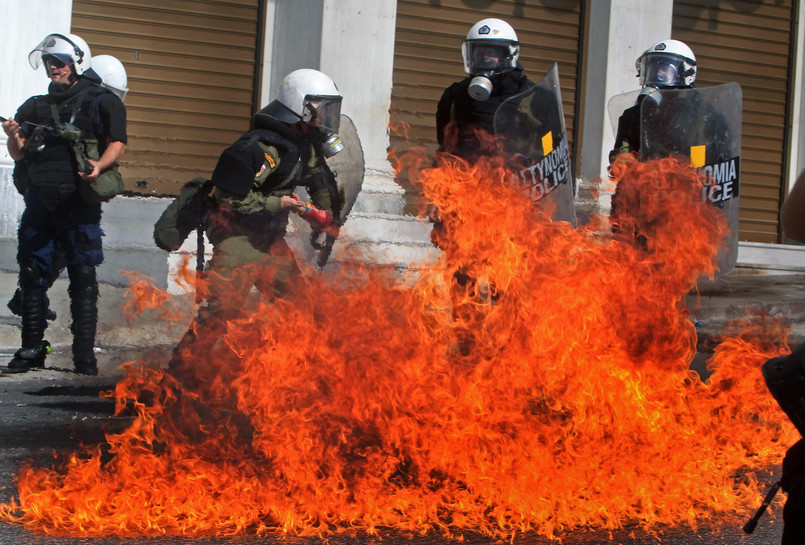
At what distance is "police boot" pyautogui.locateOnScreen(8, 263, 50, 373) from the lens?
6.08m

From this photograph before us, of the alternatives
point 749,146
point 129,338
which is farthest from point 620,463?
point 749,146

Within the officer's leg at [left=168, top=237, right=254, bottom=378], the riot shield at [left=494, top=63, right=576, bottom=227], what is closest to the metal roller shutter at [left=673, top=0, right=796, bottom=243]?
the riot shield at [left=494, top=63, right=576, bottom=227]

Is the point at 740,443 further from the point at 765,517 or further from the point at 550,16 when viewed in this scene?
the point at 550,16

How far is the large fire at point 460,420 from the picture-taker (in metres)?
3.29

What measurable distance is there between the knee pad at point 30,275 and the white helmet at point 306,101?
2.08 m

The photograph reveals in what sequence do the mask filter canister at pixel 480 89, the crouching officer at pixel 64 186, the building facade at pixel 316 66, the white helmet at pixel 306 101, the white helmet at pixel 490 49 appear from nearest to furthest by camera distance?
1. the white helmet at pixel 306 101
2. the mask filter canister at pixel 480 89
3. the white helmet at pixel 490 49
4. the crouching officer at pixel 64 186
5. the building facade at pixel 316 66

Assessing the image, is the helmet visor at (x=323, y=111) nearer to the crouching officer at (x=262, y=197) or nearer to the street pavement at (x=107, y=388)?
the crouching officer at (x=262, y=197)

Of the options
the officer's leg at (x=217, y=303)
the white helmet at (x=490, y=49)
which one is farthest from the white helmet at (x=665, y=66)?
the officer's leg at (x=217, y=303)

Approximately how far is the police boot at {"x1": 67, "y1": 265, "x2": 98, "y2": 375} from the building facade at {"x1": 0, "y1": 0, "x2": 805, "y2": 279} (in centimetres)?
181

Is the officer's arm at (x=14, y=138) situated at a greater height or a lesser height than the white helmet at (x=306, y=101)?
lesser

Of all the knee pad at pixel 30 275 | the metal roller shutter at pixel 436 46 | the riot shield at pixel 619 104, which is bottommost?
the knee pad at pixel 30 275

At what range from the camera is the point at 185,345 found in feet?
15.6

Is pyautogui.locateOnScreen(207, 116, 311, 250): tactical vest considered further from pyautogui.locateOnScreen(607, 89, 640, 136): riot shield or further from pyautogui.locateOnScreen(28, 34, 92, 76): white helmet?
pyautogui.locateOnScreen(607, 89, 640, 136): riot shield

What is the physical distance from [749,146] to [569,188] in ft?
22.7
